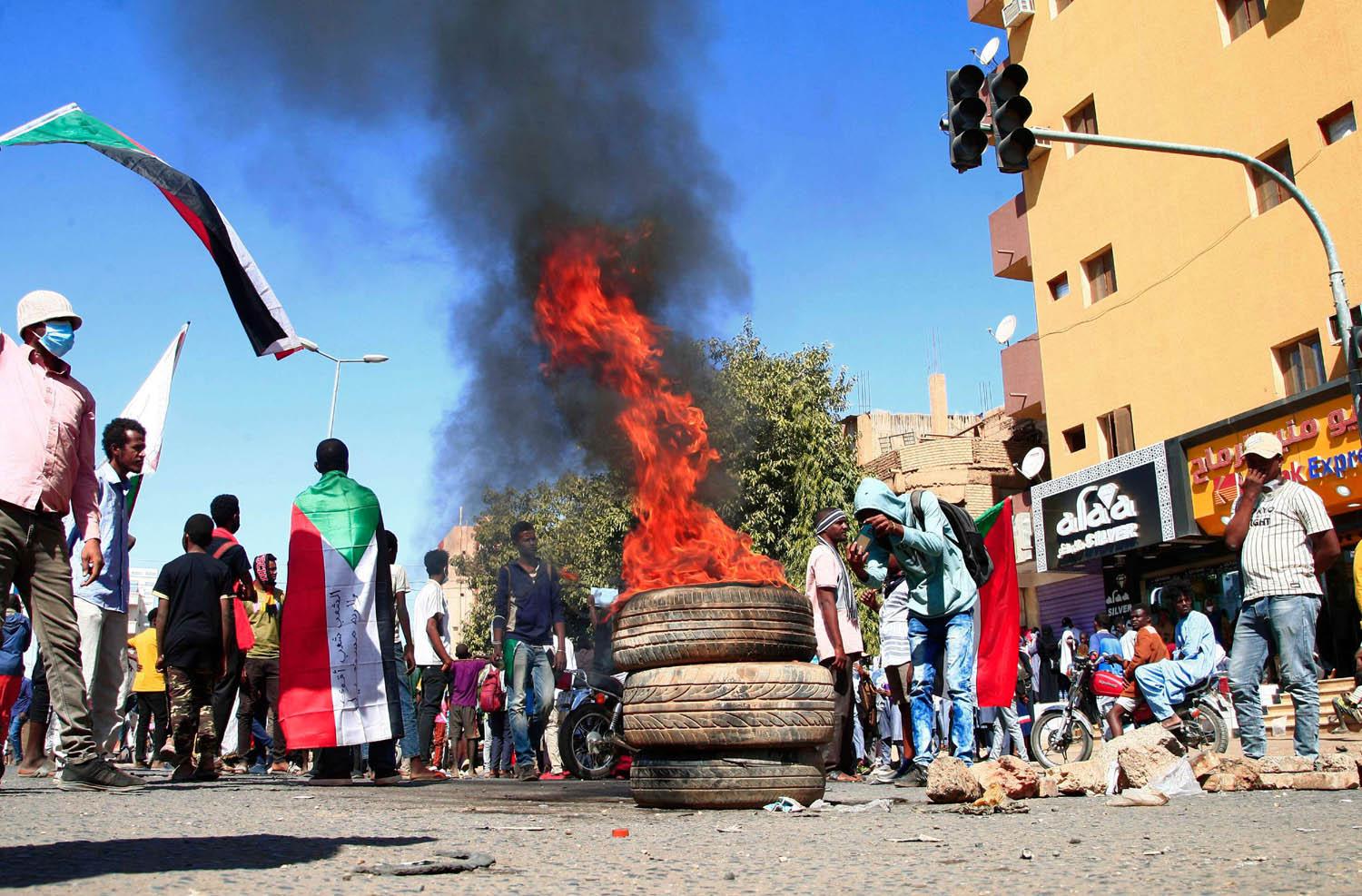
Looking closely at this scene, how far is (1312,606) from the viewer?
22.9 ft

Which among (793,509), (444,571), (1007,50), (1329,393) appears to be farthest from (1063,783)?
(1007,50)

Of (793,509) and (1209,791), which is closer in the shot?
(1209,791)

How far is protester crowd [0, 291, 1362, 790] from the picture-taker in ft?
18.5

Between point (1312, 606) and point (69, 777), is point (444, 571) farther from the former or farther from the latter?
point (1312, 606)

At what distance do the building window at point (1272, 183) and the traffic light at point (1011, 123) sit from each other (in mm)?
12278

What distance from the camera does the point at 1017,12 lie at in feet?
95.1

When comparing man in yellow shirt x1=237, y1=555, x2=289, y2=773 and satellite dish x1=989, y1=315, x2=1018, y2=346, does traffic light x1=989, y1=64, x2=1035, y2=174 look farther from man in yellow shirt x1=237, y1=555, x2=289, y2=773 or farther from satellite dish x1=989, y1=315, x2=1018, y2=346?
satellite dish x1=989, y1=315, x2=1018, y2=346

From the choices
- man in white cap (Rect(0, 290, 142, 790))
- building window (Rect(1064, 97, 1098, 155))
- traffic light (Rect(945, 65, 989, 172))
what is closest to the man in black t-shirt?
man in white cap (Rect(0, 290, 142, 790))

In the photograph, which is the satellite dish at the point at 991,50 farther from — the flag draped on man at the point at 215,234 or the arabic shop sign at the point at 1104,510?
the flag draped on man at the point at 215,234

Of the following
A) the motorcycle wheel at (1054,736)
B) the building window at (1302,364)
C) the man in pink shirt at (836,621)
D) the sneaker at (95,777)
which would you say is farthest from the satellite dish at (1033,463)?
the sneaker at (95,777)

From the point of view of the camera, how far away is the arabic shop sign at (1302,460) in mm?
18922

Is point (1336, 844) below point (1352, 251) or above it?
below

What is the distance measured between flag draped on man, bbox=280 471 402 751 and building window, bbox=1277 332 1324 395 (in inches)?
714

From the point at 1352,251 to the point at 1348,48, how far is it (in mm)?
3468
